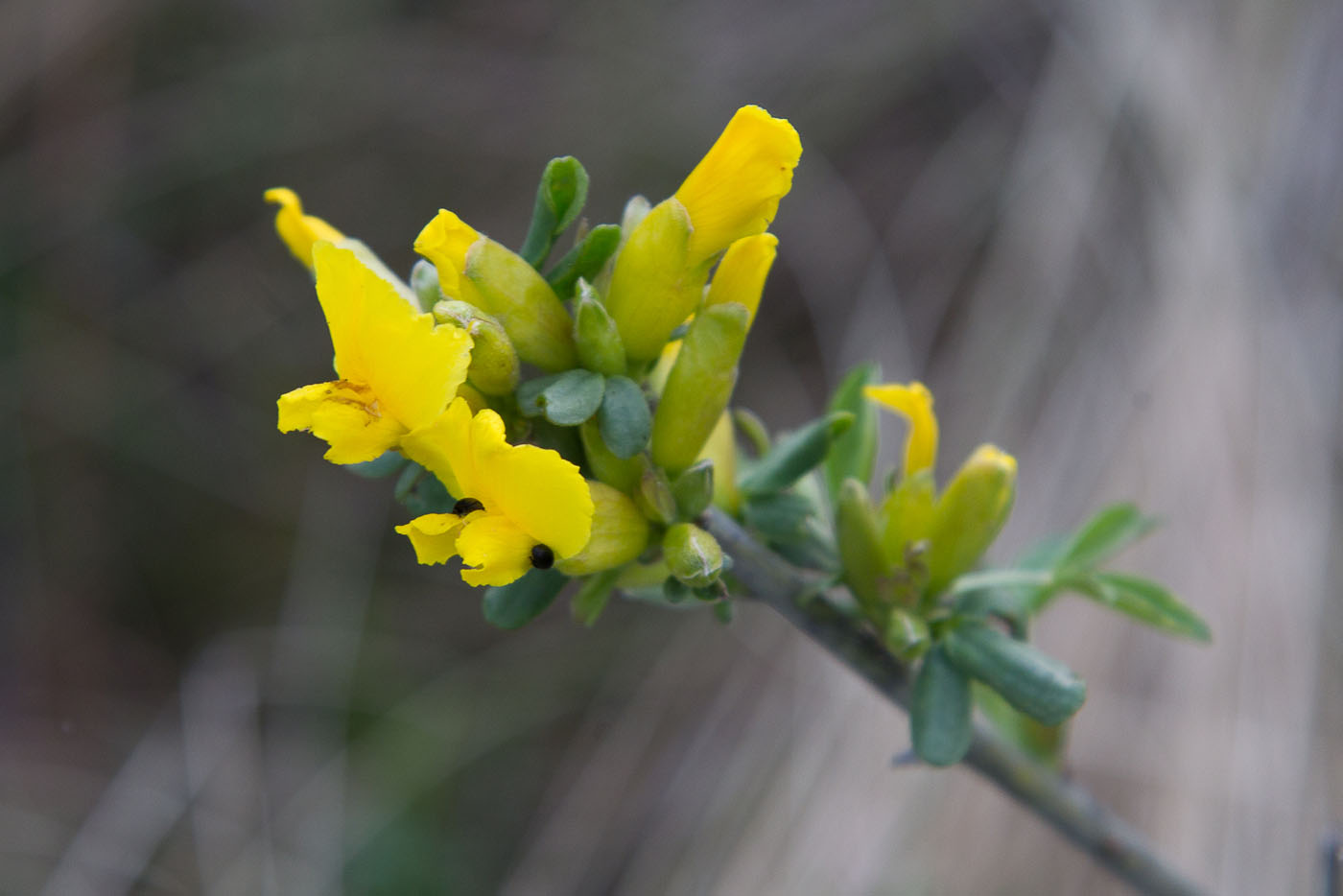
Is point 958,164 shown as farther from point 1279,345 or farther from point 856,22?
point 1279,345

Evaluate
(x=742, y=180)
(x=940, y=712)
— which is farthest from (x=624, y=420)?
(x=940, y=712)

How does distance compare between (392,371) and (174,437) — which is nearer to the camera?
(392,371)

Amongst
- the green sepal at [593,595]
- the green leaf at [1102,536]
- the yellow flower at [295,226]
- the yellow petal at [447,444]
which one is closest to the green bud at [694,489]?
the green sepal at [593,595]

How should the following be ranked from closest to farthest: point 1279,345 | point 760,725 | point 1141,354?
1. point 1279,345
2. point 1141,354
3. point 760,725

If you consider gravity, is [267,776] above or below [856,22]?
below

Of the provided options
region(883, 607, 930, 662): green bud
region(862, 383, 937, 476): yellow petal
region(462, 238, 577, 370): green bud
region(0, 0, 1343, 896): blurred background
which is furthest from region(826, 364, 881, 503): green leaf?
region(0, 0, 1343, 896): blurred background

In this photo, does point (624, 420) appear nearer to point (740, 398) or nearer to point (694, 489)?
point (694, 489)

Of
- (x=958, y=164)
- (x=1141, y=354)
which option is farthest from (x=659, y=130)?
(x=1141, y=354)
